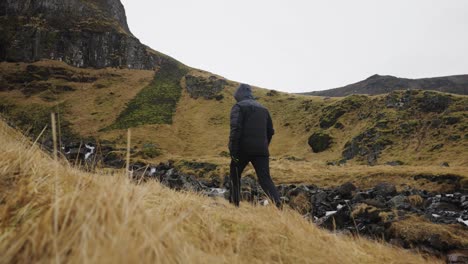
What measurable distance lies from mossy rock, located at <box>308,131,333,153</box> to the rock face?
44232mm

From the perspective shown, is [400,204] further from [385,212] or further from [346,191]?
[346,191]

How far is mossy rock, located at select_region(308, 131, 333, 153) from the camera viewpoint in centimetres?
3700

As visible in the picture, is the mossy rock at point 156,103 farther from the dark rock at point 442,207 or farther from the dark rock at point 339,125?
the dark rock at point 442,207

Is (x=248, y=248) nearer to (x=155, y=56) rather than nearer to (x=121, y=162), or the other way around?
(x=121, y=162)

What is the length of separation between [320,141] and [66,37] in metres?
52.4

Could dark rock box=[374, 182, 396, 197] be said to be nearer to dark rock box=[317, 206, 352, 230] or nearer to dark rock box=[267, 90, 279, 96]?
dark rock box=[317, 206, 352, 230]

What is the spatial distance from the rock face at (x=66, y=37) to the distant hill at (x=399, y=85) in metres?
90.5

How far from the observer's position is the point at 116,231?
1.60 metres

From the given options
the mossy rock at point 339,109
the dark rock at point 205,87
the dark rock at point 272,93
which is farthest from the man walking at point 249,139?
the dark rock at point 272,93

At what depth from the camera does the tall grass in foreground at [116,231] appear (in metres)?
1.48

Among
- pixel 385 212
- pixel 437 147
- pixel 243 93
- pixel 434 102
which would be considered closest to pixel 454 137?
pixel 437 147

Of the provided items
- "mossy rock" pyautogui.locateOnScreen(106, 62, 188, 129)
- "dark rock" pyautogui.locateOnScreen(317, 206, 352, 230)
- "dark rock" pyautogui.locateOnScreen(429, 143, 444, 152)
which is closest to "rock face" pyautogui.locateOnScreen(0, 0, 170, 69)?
"mossy rock" pyautogui.locateOnScreen(106, 62, 188, 129)

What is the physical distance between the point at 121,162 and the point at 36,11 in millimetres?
62580

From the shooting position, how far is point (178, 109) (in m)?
56.2
